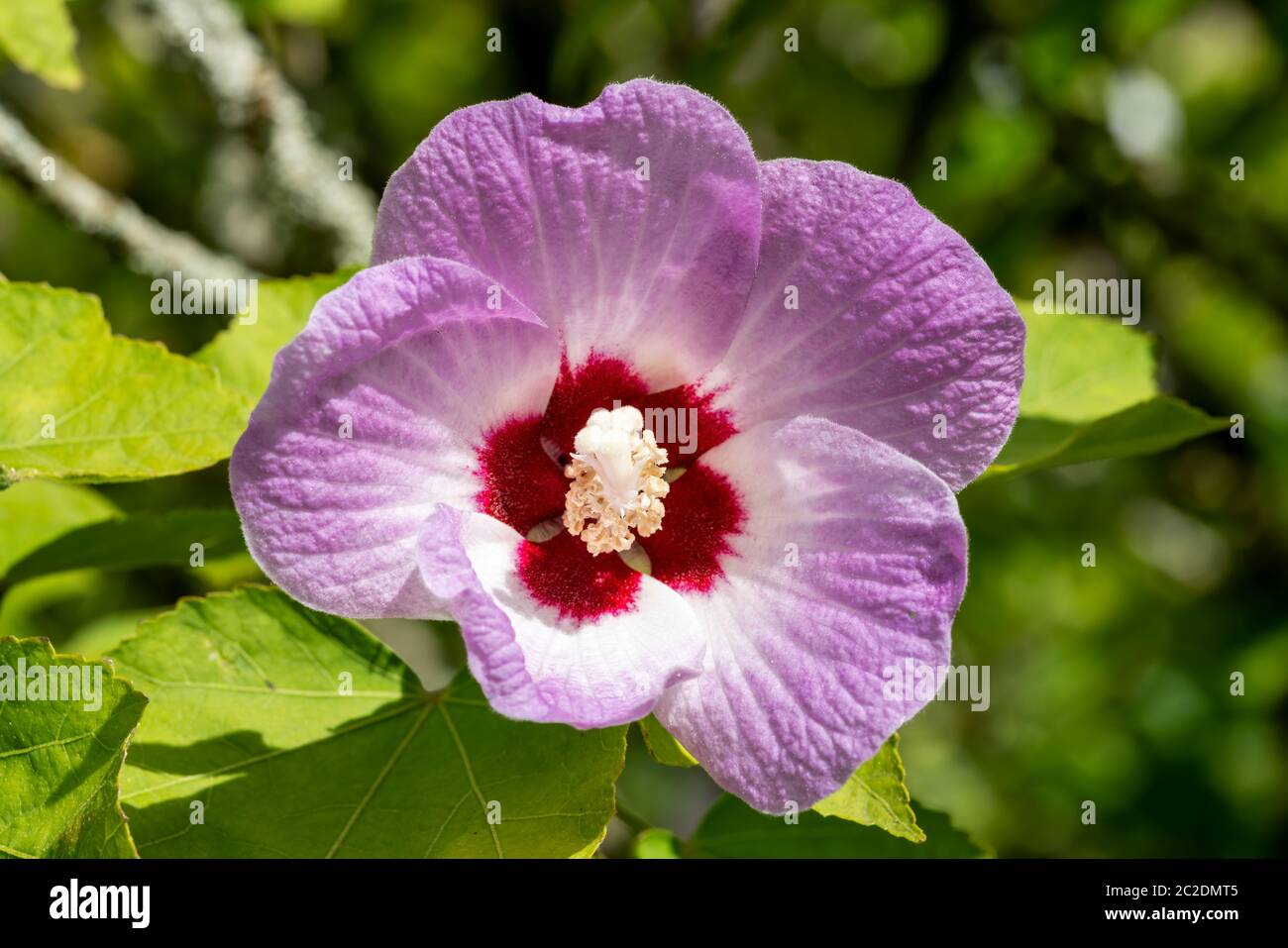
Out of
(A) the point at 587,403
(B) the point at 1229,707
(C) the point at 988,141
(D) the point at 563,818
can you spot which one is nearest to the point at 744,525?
(A) the point at 587,403

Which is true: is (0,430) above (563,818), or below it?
above

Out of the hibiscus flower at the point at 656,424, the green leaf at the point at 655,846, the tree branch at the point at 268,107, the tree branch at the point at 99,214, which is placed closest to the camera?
the hibiscus flower at the point at 656,424

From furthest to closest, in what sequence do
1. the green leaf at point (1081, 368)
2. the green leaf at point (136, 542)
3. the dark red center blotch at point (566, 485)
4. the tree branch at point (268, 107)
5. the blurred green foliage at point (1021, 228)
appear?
the blurred green foliage at point (1021, 228)
the tree branch at point (268, 107)
the green leaf at point (1081, 368)
the green leaf at point (136, 542)
the dark red center blotch at point (566, 485)

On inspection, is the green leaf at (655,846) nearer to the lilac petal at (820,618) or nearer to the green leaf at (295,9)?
the lilac petal at (820,618)

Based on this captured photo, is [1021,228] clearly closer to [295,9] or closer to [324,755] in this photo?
[295,9]

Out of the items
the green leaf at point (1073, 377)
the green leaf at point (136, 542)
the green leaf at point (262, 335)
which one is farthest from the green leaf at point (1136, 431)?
the green leaf at point (136, 542)

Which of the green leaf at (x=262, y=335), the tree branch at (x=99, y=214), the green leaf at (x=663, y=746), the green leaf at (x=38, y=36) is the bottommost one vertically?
the green leaf at (x=663, y=746)
